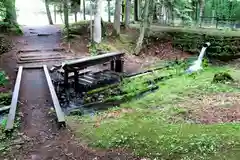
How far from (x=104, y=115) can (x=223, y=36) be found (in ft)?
46.5

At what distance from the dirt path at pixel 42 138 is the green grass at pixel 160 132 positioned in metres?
0.33

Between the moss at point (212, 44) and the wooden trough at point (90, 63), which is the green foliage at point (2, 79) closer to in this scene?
the wooden trough at point (90, 63)

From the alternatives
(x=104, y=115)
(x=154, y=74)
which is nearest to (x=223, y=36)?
(x=154, y=74)

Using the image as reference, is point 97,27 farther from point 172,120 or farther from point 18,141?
point 18,141

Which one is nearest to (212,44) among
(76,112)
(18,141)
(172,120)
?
(76,112)

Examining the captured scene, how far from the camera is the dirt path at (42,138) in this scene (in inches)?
221

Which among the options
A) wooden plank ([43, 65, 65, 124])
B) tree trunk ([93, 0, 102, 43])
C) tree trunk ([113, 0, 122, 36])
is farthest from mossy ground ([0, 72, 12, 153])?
tree trunk ([113, 0, 122, 36])

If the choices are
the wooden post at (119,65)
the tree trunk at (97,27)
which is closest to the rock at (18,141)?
the wooden post at (119,65)

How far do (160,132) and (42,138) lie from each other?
2.66 meters

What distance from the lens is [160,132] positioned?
6.39 meters

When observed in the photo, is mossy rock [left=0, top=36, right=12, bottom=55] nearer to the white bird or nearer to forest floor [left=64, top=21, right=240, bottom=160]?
→ forest floor [left=64, top=21, right=240, bottom=160]

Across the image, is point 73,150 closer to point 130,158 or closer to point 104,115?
point 130,158

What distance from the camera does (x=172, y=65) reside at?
1666cm

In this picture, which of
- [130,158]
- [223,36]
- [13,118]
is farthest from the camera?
[223,36]
